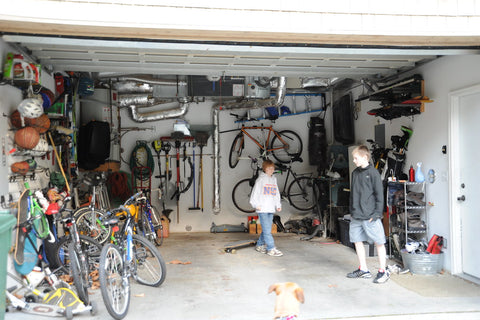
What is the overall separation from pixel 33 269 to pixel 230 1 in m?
3.45

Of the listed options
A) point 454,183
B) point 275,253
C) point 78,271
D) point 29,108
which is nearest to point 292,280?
point 275,253

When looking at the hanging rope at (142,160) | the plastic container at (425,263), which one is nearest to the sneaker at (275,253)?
the plastic container at (425,263)

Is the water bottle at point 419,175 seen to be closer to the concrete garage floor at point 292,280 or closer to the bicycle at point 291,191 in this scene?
the concrete garage floor at point 292,280

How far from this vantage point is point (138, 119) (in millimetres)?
8945

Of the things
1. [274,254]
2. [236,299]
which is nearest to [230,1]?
[236,299]

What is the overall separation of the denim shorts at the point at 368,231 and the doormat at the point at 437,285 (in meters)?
0.58

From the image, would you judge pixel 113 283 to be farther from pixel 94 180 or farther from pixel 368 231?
pixel 94 180

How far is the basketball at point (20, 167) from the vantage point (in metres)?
4.58

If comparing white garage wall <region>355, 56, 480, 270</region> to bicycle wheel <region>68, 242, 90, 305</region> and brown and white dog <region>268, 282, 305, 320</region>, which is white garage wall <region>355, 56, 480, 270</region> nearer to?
brown and white dog <region>268, 282, 305, 320</region>

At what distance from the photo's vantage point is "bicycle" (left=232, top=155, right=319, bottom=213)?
9383 millimetres

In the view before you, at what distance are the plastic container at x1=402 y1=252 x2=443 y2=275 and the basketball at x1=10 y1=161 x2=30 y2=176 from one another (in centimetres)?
486

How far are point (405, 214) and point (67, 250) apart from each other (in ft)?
14.6

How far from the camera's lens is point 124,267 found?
4242 millimetres

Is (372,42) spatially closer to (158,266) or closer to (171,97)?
(158,266)
